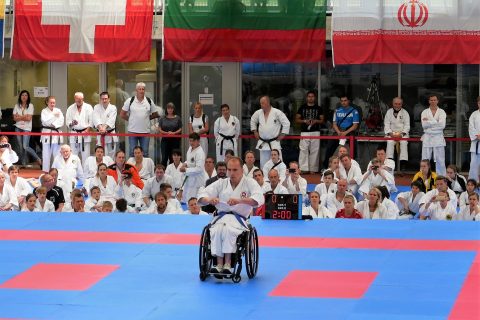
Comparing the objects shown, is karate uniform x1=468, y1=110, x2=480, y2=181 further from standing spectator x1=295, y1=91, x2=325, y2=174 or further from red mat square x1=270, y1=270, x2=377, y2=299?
red mat square x1=270, y1=270, x2=377, y2=299

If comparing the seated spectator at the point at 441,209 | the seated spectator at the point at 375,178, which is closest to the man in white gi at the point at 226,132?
the seated spectator at the point at 375,178

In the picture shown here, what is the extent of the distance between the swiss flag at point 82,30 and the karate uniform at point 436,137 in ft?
21.4

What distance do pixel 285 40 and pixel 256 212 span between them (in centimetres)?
616

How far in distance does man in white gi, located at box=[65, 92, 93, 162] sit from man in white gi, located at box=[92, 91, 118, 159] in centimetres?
17

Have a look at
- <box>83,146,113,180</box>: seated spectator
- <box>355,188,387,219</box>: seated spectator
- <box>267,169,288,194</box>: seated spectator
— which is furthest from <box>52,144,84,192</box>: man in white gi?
<box>355,188,387,219</box>: seated spectator

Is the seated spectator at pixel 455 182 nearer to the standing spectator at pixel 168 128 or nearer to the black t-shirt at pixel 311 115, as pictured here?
the black t-shirt at pixel 311 115

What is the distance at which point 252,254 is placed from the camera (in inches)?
571

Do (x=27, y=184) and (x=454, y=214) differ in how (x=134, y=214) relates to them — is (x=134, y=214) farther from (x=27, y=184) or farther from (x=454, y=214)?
(x=454, y=214)

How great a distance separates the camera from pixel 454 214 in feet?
65.3

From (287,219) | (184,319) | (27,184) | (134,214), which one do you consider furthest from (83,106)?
(184,319)

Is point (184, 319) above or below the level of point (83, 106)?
below

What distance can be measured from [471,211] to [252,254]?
637 centimetres

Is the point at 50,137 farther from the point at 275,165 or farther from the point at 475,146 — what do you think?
the point at 475,146

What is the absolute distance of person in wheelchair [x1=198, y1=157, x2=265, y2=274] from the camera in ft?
46.4
